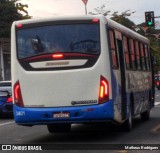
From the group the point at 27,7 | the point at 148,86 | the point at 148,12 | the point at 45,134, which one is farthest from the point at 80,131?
the point at 27,7

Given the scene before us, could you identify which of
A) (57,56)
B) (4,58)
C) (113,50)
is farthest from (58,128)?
(4,58)

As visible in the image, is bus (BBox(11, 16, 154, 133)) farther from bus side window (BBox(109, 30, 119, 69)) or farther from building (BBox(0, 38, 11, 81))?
building (BBox(0, 38, 11, 81))

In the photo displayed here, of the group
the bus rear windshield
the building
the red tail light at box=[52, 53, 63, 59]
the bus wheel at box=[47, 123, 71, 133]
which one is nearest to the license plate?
the red tail light at box=[52, 53, 63, 59]

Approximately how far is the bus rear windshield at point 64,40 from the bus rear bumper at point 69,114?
134 cm

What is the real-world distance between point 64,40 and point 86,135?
3.08 m

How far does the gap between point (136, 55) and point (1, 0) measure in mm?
52768

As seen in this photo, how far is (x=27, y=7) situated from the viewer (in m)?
68.1

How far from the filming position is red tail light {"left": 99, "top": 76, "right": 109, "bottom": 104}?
14.0m

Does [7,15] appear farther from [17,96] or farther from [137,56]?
[17,96]

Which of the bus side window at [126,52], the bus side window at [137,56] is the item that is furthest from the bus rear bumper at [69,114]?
the bus side window at [137,56]

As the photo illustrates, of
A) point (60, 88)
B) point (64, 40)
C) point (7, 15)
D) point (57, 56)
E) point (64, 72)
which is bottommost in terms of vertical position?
point (7, 15)

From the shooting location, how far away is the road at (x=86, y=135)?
1427cm

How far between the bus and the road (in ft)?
1.80

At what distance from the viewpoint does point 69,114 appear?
14.0m
